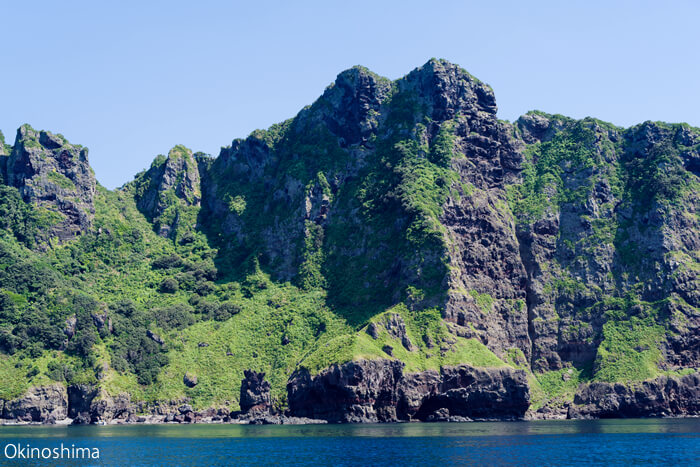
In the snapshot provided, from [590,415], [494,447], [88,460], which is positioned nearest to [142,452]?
[88,460]

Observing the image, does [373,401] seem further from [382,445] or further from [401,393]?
[382,445]

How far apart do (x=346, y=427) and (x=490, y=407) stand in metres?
45.2

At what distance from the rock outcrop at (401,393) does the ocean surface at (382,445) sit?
61.5ft

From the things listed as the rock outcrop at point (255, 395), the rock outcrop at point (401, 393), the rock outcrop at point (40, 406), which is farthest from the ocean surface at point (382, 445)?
the rock outcrop at point (255, 395)

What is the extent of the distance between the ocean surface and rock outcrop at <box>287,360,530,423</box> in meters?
18.7

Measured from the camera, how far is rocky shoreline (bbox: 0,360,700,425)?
17838 centimetres

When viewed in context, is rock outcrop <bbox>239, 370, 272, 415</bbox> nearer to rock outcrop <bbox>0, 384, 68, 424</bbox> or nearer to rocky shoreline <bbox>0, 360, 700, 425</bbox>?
rocky shoreline <bbox>0, 360, 700, 425</bbox>

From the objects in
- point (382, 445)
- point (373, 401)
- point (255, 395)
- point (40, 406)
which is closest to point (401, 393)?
point (373, 401)

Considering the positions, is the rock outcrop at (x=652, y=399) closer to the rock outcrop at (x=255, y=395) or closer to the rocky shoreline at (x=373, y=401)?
the rocky shoreline at (x=373, y=401)

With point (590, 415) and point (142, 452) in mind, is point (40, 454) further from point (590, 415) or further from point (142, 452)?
point (590, 415)

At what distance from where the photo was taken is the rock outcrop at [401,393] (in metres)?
176

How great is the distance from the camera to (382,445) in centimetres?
11612

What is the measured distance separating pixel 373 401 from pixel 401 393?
793 centimetres

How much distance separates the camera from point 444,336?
651ft
